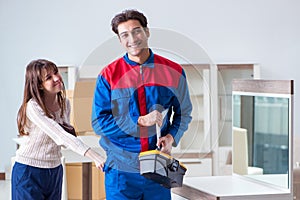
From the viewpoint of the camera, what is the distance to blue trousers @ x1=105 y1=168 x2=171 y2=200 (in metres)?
1.99

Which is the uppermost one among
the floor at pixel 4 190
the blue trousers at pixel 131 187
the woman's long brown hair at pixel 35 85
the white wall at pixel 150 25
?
the white wall at pixel 150 25

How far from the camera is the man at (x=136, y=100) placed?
5.93 ft

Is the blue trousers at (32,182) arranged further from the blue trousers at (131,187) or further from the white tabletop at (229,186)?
the white tabletop at (229,186)

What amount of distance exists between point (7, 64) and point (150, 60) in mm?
4381

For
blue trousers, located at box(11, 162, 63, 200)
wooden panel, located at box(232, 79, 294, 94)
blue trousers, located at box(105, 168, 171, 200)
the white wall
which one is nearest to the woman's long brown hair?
blue trousers, located at box(11, 162, 63, 200)

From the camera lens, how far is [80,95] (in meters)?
1.89

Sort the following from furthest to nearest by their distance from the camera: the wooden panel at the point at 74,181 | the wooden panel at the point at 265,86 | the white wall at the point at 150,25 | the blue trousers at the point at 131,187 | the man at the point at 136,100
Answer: the white wall at the point at 150,25 < the wooden panel at the point at 74,181 < the wooden panel at the point at 265,86 < the blue trousers at the point at 131,187 < the man at the point at 136,100

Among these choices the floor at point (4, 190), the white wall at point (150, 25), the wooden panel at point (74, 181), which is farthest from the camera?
the white wall at point (150, 25)

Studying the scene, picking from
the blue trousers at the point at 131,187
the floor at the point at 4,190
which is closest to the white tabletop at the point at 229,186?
the blue trousers at the point at 131,187

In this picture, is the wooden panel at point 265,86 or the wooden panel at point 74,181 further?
the wooden panel at point 74,181

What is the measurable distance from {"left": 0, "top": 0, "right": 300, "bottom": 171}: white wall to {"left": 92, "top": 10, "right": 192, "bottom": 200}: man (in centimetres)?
410

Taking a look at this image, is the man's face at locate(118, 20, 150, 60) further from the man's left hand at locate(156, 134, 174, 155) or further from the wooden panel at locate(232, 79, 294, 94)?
the wooden panel at locate(232, 79, 294, 94)

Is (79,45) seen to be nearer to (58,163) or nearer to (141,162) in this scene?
(58,163)

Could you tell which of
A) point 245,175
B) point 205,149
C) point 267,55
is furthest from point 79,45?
point 205,149
